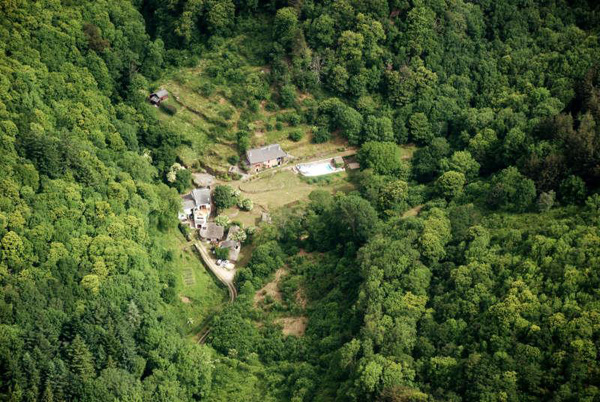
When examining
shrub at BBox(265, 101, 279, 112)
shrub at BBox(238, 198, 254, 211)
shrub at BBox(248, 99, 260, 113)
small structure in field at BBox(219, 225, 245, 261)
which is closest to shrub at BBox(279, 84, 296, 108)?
shrub at BBox(265, 101, 279, 112)

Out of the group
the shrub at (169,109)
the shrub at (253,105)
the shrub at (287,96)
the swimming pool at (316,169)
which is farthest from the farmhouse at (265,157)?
the shrub at (169,109)

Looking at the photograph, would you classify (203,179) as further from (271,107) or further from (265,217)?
(271,107)

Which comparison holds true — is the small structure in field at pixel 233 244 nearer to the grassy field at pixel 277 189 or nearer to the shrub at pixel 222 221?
the shrub at pixel 222 221

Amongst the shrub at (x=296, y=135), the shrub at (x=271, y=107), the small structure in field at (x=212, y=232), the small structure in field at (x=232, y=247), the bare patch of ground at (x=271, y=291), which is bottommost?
the bare patch of ground at (x=271, y=291)

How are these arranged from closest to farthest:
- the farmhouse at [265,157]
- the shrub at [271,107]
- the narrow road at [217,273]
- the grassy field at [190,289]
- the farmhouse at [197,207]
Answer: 1. the grassy field at [190,289]
2. the narrow road at [217,273]
3. the farmhouse at [197,207]
4. the farmhouse at [265,157]
5. the shrub at [271,107]

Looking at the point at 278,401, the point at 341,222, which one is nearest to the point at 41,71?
the point at 341,222

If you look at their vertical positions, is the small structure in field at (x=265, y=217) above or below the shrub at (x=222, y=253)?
above
